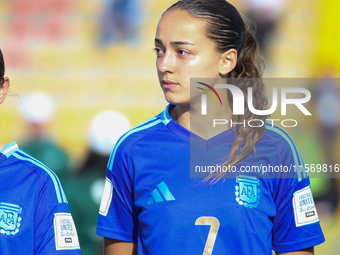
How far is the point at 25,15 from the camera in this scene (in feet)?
24.2

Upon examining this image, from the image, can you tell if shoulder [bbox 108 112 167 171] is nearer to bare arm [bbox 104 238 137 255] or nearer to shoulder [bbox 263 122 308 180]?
bare arm [bbox 104 238 137 255]

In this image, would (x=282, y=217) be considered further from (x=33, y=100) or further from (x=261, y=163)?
(x=33, y=100)

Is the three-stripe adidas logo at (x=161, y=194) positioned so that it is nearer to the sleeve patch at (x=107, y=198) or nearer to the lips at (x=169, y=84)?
the sleeve patch at (x=107, y=198)

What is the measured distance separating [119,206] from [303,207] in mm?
779

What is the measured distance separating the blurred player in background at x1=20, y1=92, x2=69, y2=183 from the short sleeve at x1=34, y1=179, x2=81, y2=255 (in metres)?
3.25

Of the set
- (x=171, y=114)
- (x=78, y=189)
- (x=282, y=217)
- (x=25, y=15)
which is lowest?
(x=78, y=189)

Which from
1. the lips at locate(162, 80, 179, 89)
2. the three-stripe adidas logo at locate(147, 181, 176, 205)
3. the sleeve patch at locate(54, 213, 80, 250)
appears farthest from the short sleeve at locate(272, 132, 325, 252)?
the sleeve patch at locate(54, 213, 80, 250)

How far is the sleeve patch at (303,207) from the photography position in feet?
6.43

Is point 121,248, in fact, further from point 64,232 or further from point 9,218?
point 9,218

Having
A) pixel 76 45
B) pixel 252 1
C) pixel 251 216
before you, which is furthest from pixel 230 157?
pixel 76 45

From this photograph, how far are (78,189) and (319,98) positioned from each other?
3.19 meters

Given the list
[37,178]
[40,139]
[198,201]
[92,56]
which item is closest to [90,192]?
[40,139]

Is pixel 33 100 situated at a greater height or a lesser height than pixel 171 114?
lesser

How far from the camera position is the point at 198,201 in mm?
1908
